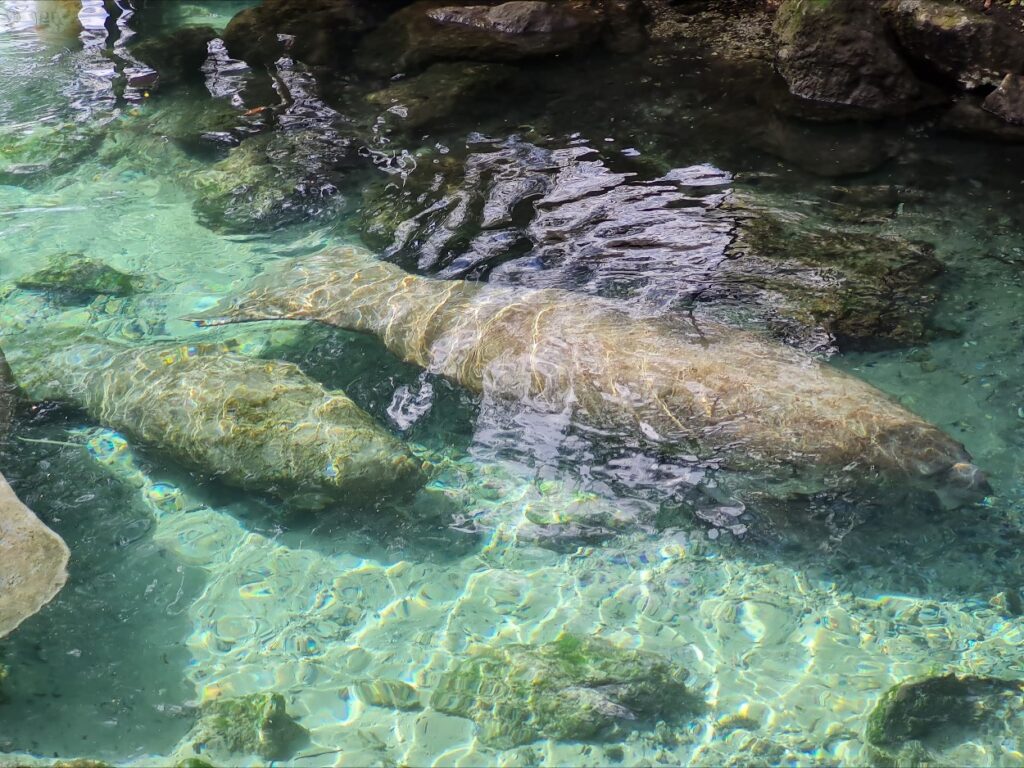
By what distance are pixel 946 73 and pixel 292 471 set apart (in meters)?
8.49

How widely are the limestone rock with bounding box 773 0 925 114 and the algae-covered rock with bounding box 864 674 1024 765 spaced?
697cm

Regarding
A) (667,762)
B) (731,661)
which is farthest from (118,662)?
(731,661)

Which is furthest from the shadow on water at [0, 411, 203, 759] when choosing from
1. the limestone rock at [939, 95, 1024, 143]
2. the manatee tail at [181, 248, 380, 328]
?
the limestone rock at [939, 95, 1024, 143]

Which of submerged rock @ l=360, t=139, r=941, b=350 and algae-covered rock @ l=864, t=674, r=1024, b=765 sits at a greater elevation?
submerged rock @ l=360, t=139, r=941, b=350

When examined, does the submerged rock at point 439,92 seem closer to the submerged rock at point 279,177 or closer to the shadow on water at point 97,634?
the submerged rock at point 279,177

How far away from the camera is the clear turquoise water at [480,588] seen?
413 cm

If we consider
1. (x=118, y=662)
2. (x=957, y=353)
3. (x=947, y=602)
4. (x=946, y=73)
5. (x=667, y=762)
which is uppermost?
(x=946, y=73)

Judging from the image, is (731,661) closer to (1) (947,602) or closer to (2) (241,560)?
(1) (947,602)

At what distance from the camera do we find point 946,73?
9523mm

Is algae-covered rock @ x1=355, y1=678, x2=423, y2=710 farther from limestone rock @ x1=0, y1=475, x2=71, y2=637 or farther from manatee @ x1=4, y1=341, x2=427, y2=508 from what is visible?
limestone rock @ x1=0, y1=475, x2=71, y2=637

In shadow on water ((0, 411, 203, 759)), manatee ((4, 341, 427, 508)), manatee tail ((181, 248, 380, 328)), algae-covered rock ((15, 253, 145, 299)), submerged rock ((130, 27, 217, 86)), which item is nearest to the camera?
shadow on water ((0, 411, 203, 759))

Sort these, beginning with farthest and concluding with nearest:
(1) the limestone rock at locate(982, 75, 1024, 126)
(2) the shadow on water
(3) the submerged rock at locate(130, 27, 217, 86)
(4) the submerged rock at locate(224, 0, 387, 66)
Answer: (4) the submerged rock at locate(224, 0, 387, 66) → (3) the submerged rock at locate(130, 27, 217, 86) → (1) the limestone rock at locate(982, 75, 1024, 126) → (2) the shadow on water

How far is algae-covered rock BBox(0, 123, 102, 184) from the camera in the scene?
8.81 meters

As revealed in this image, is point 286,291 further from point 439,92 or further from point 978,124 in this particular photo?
point 978,124
